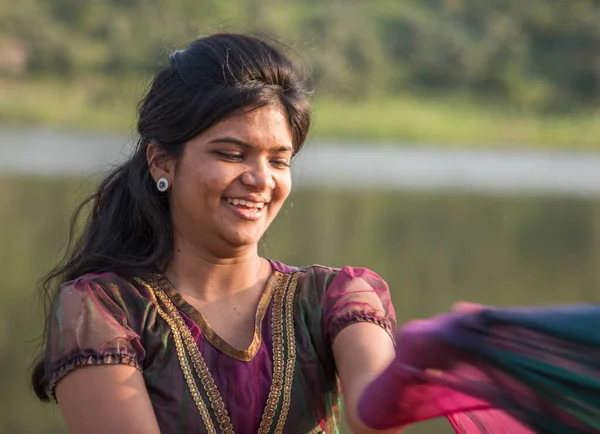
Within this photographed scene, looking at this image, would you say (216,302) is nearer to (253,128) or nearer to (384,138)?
(253,128)

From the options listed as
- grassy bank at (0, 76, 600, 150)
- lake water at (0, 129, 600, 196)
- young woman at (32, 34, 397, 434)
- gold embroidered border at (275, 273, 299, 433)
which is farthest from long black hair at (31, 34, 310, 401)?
grassy bank at (0, 76, 600, 150)

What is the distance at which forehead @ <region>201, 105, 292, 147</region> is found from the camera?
2609mm

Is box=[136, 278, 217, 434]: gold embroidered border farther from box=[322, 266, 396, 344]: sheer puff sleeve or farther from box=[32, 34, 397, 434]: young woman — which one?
box=[322, 266, 396, 344]: sheer puff sleeve

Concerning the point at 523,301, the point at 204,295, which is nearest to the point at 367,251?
the point at 523,301

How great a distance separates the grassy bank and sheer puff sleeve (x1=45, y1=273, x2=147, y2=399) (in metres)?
23.7

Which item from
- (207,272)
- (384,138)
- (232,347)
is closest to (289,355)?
(232,347)

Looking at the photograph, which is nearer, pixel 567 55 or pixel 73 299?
pixel 73 299

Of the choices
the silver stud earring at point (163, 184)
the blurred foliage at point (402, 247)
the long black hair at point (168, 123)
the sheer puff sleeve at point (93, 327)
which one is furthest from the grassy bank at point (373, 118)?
the sheer puff sleeve at point (93, 327)

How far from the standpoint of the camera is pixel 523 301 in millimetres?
10070

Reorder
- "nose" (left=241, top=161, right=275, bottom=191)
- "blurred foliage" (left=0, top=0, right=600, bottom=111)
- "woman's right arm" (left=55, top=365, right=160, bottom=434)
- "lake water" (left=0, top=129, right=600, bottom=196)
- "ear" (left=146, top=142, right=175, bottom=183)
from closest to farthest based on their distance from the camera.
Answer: "woman's right arm" (left=55, top=365, right=160, bottom=434)
"nose" (left=241, top=161, right=275, bottom=191)
"ear" (left=146, top=142, right=175, bottom=183)
"lake water" (left=0, top=129, right=600, bottom=196)
"blurred foliage" (left=0, top=0, right=600, bottom=111)

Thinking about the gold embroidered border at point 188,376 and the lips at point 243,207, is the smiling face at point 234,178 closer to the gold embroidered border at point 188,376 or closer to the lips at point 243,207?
the lips at point 243,207

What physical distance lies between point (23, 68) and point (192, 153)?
31700 millimetres

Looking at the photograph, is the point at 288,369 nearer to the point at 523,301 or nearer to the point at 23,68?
the point at 523,301

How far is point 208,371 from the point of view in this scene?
2.59m
